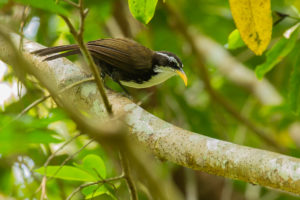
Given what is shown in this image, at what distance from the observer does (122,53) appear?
475 cm

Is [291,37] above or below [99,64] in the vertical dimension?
above

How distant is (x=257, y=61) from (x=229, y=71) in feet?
2.12

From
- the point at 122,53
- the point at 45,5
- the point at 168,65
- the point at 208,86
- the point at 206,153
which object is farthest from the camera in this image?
the point at 208,86

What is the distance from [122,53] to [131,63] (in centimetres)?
15

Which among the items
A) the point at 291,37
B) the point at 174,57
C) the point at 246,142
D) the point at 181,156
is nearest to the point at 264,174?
the point at 181,156

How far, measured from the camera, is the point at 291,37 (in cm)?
324

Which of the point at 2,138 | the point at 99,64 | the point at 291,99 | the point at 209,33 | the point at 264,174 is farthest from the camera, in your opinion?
the point at 209,33

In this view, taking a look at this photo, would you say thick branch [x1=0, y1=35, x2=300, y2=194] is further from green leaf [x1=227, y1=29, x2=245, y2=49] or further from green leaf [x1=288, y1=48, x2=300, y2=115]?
green leaf [x1=288, y1=48, x2=300, y2=115]

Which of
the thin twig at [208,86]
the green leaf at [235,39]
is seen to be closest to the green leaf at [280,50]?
the green leaf at [235,39]

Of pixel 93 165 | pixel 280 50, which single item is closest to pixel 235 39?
pixel 280 50

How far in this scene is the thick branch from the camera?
2.34m

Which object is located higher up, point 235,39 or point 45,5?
point 45,5

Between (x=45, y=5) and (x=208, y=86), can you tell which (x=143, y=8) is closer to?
(x=45, y=5)

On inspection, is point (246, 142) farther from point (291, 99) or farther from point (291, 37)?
point (291, 37)
